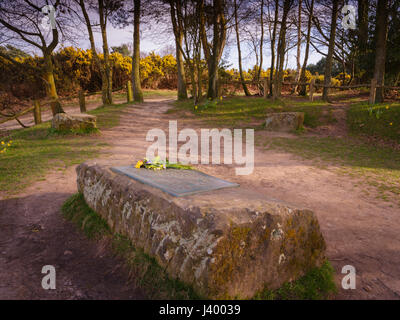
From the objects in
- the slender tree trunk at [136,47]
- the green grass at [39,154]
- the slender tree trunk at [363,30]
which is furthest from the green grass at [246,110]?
the slender tree trunk at [363,30]

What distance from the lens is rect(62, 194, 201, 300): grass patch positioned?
218 cm

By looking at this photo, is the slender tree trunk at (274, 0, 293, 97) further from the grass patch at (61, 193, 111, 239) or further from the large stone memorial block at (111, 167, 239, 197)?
the grass patch at (61, 193, 111, 239)

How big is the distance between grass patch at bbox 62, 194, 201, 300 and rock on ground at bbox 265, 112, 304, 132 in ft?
28.8

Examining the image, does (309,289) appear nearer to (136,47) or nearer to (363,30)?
(136,47)

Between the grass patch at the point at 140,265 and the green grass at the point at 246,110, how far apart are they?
905cm

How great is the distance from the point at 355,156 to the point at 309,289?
6.43 m

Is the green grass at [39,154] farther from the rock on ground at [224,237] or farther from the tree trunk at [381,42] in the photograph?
the tree trunk at [381,42]

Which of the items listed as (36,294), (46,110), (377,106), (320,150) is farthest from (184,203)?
(46,110)

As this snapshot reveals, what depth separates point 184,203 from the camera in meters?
2.35

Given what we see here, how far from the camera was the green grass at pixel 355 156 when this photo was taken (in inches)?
227

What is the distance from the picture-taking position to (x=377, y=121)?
10.2m

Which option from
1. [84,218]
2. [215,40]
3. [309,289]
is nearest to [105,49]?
[215,40]

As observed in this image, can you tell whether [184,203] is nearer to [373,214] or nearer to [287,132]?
[373,214]

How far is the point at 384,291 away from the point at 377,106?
1088cm
